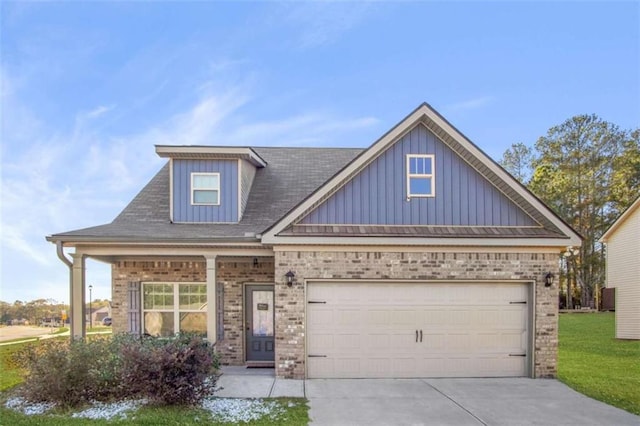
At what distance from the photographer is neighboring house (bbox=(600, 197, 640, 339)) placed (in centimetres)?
1952

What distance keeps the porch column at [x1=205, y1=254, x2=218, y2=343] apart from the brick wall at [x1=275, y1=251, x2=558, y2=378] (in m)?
1.49

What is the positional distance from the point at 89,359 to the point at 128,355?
926mm

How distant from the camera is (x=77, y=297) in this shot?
10.4 metres

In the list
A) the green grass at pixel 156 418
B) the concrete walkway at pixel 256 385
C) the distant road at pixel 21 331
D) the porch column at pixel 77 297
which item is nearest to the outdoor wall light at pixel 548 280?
the concrete walkway at pixel 256 385

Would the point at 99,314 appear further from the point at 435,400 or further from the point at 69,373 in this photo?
the point at 435,400

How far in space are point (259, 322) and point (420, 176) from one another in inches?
219

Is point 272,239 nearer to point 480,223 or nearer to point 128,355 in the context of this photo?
point 128,355

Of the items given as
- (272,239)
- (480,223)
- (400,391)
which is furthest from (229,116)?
(400,391)

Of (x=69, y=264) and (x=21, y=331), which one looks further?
(x=21, y=331)

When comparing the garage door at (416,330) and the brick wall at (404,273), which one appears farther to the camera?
Result: the garage door at (416,330)

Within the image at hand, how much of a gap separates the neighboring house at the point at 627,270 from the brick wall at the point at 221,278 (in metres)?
16.3

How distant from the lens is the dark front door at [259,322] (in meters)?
12.1

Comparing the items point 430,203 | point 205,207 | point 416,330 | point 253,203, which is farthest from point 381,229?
point 205,207

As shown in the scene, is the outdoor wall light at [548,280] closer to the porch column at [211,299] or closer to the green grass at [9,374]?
the porch column at [211,299]
